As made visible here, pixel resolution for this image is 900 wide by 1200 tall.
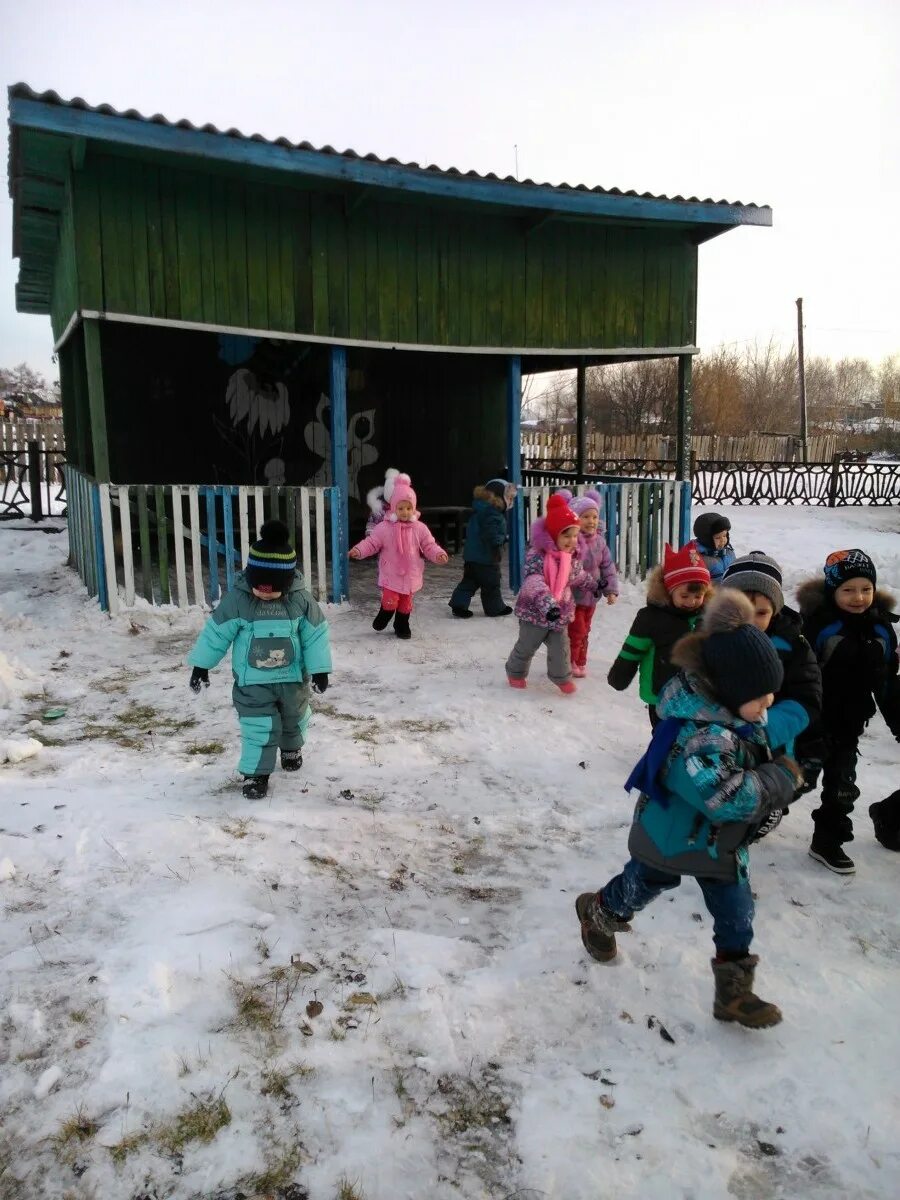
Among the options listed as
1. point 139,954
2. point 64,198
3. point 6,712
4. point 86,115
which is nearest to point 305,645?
point 139,954

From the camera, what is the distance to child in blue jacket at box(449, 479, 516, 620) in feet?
27.2

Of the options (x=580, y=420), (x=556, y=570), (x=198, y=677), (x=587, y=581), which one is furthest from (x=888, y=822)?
(x=580, y=420)

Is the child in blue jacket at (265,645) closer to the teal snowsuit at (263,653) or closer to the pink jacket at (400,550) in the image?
the teal snowsuit at (263,653)

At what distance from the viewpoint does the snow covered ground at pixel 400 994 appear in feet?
7.09

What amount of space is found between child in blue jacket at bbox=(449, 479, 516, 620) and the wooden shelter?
4.52 feet

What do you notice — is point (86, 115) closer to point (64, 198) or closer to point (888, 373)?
point (64, 198)

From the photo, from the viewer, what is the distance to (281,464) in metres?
12.8

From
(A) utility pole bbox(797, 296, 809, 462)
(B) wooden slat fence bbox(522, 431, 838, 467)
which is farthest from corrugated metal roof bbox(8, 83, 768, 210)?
(A) utility pole bbox(797, 296, 809, 462)

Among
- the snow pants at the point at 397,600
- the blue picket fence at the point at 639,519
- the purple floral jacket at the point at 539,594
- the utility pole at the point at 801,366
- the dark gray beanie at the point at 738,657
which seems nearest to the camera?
the dark gray beanie at the point at 738,657

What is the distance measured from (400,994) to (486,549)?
236 inches

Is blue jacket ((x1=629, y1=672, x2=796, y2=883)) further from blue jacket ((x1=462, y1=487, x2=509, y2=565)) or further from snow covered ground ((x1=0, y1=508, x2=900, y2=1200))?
blue jacket ((x1=462, y1=487, x2=509, y2=565))

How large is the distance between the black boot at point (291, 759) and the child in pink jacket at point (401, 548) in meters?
3.10

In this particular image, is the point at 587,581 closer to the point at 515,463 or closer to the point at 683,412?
the point at 515,463

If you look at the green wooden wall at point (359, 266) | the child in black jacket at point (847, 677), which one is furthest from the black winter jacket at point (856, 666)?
the green wooden wall at point (359, 266)
